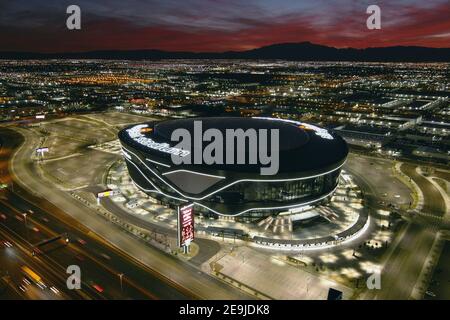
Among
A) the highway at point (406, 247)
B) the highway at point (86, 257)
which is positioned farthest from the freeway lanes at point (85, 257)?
the highway at point (406, 247)

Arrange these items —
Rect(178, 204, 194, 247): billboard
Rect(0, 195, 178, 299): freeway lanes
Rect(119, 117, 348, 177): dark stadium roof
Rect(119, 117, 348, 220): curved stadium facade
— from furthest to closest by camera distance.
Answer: Rect(119, 117, 348, 177): dark stadium roof, Rect(119, 117, 348, 220): curved stadium facade, Rect(178, 204, 194, 247): billboard, Rect(0, 195, 178, 299): freeway lanes

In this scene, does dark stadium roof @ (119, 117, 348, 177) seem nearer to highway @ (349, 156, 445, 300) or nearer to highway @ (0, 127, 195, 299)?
highway @ (349, 156, 445, 300)

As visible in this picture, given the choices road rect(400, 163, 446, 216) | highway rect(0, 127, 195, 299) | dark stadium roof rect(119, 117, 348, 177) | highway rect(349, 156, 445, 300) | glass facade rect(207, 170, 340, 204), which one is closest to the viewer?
highway rect(0, 127, 195, 299)

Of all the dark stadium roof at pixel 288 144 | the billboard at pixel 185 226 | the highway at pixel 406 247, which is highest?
the dark stadium roof at pixel 288 144

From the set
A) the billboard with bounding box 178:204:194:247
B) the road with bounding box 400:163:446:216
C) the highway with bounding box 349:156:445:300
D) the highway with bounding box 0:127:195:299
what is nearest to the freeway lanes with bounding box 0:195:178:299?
the highway with bounding box 0:127:195:299

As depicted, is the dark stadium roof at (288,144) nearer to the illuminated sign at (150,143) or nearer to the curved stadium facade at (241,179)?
the curved stadium facade at (241,179)

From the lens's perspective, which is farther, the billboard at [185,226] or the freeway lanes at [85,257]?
the billboard at [185,226]

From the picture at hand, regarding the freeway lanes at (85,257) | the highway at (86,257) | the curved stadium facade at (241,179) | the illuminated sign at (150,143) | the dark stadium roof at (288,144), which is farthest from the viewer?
the illuminated sign at (150,143)
